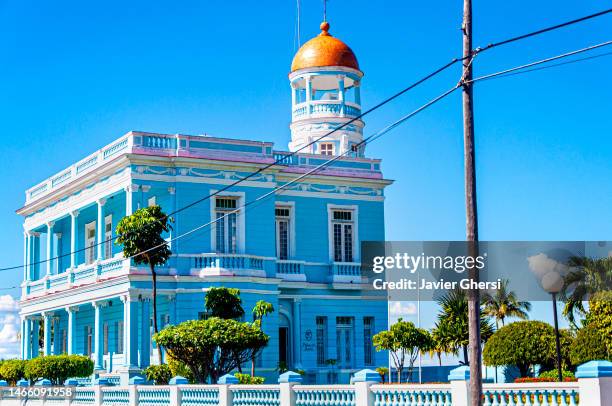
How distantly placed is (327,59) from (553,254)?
16.0 meters

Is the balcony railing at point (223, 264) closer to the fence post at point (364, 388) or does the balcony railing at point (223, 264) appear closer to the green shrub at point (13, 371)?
the green shrub at point (13, 371)

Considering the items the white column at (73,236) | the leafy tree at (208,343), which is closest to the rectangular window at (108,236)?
the white column at (73,236)

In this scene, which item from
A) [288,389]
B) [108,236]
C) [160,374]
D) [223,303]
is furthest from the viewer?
[108,236]

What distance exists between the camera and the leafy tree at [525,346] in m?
38.8

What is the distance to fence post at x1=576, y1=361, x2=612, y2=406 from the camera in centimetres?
1582

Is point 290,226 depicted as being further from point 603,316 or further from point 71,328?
point 603,316

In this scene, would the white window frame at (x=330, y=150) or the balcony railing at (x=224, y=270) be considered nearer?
the balcony railing at (x=224, y=270)

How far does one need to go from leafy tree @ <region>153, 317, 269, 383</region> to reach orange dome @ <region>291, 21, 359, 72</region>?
18.7 metres

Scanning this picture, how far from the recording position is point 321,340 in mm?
41812

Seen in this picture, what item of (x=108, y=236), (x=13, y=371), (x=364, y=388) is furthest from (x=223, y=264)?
(x=364, y=388)

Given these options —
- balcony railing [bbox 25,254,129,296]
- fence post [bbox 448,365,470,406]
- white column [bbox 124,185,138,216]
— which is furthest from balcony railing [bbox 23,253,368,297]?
fence post [bbox 448,365,470,406]

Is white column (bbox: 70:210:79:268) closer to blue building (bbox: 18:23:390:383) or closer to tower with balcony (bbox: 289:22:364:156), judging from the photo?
blue building (bbox: 18:23:390:383)

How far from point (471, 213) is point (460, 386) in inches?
125

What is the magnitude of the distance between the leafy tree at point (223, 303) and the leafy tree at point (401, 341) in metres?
6.52
